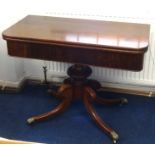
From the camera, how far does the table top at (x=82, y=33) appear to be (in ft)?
5.92

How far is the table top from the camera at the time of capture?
1.80 m

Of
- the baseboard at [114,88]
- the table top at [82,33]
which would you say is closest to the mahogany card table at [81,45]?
the table top at [82,33]

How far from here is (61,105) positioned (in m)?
2.33

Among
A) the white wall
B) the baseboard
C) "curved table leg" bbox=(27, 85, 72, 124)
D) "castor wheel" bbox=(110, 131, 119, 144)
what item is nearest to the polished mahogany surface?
the white wall

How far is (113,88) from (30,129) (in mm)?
868

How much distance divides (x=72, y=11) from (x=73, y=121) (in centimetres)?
88

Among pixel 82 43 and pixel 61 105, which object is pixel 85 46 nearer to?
pixel 82 43

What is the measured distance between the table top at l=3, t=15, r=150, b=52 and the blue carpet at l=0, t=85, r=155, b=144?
0.71 m

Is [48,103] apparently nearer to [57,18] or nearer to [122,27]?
[57,18]

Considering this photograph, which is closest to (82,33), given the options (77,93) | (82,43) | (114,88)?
(82,43)

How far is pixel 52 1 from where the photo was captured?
2.45 meters

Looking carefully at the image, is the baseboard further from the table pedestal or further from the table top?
the table top

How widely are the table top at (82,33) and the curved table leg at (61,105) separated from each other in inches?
18.0
